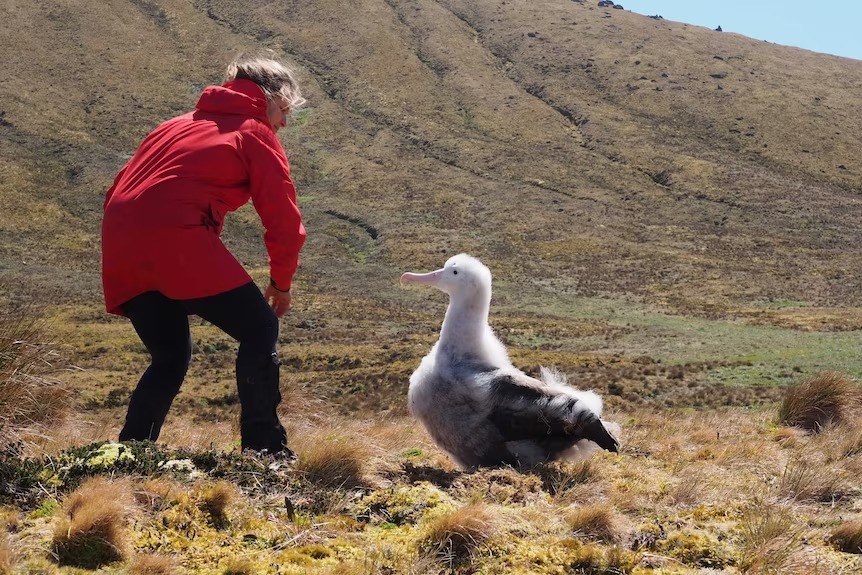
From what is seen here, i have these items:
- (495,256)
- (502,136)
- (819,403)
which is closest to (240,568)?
(819,403)

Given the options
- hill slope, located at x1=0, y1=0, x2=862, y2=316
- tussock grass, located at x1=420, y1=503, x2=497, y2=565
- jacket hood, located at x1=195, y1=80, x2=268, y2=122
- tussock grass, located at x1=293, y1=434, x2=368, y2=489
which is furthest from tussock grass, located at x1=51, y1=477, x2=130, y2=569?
hill slope, located at x1=0, y1=0, x2=862, y2=316

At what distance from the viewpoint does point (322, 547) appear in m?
3.84

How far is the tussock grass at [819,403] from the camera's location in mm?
8805

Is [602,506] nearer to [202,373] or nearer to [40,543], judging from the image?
[40,543]

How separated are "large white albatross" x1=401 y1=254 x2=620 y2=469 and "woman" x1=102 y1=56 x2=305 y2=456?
1.33m

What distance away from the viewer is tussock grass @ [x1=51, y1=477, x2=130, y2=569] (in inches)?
136

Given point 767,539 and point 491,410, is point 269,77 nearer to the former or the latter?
point 491,410

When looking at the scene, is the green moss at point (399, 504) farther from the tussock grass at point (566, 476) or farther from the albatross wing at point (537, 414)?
the albatross wing at point (537, 414)

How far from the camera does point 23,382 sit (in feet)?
17.5

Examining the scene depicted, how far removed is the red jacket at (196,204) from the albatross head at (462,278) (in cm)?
159

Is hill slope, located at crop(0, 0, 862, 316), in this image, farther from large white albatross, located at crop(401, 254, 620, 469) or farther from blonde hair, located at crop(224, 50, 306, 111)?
blonde hair, located at crop(224, 50, 306, 111)

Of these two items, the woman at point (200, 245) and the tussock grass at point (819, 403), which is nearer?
the woman at point (200, 245)

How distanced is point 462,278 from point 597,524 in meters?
2.58

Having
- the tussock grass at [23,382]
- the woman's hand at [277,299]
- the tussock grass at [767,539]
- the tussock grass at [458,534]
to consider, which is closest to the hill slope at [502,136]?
the tussock grass at [23,382]
